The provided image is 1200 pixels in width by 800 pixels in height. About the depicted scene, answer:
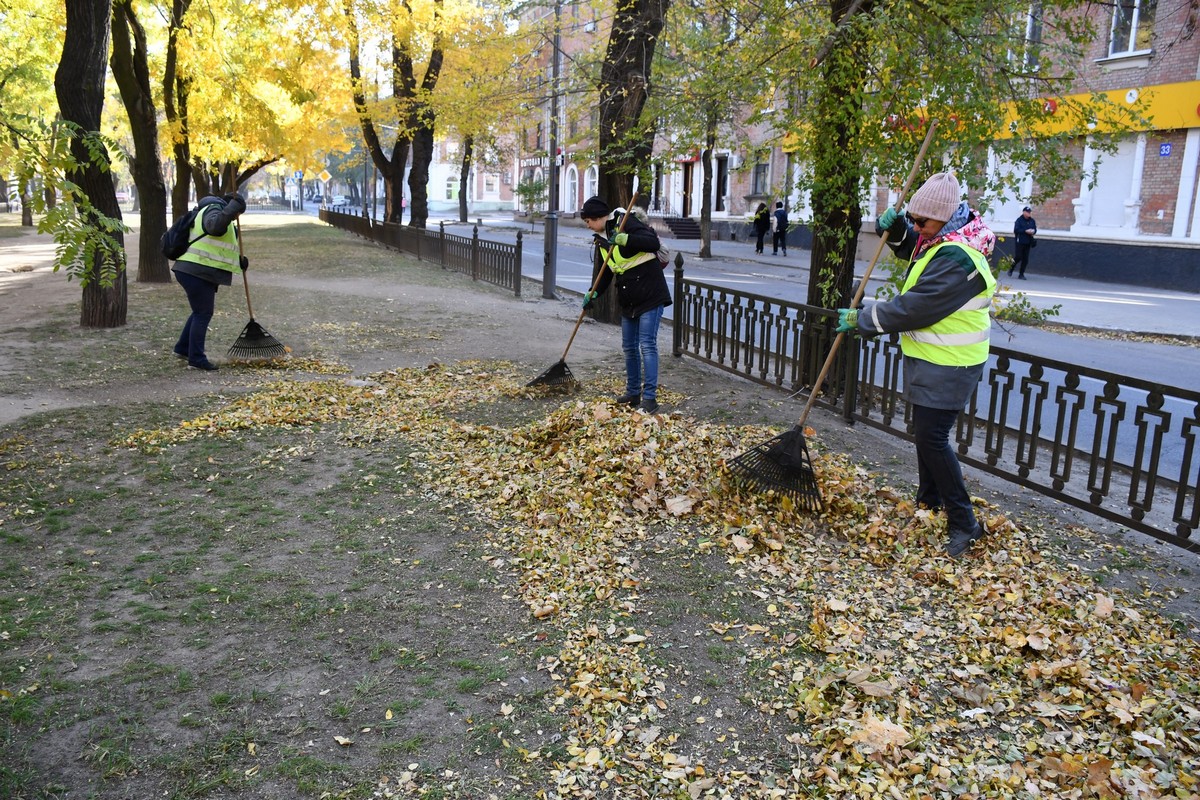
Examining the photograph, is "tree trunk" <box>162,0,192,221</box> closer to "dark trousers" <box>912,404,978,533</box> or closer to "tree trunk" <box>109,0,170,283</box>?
"tree trunk" <box>109,0,170,283</box>

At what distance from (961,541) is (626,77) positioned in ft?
29.9

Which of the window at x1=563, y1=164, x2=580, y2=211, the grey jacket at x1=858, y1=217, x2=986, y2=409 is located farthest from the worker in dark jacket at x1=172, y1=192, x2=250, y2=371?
the window at x1=563, y1=164, x2=580, y2=211

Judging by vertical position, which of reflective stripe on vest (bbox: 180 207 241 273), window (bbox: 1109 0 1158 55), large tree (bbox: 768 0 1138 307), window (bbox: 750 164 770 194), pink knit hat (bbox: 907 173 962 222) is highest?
window (bbox: 1109 0 1158 55)

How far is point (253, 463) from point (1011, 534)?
4.87 meters

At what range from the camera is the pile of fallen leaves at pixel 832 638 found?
3.09 meters

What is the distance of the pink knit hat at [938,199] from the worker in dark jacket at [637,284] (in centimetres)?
297

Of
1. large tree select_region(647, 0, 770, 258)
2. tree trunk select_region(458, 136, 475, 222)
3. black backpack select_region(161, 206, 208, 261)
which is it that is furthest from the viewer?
tree trunk select_region(458, 136, 475, 222)

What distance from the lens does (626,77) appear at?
12.2 metres

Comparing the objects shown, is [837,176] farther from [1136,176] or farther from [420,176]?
[420,176]

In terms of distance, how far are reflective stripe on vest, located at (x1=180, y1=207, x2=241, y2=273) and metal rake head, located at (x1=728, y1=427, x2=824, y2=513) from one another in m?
5.87

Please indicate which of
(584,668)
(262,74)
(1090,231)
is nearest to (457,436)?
(584,668)

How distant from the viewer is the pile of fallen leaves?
3090mm

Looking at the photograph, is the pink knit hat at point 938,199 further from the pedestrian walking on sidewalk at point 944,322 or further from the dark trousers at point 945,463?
the dark trousers at point 945,463

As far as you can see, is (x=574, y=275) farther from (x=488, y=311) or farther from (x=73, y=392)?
(x=73, y=392)
